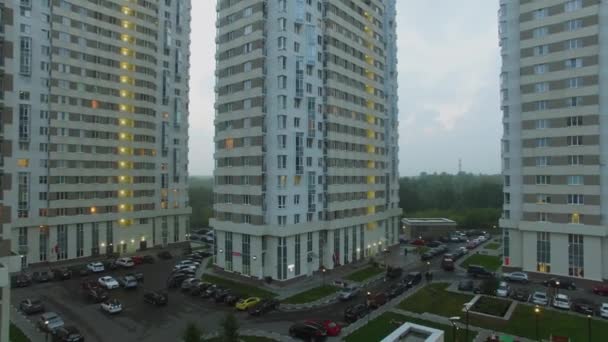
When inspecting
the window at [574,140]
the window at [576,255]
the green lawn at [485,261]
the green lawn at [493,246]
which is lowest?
the green lawn at [493,246]

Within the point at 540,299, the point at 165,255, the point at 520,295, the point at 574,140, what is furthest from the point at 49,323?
the point at 574,140

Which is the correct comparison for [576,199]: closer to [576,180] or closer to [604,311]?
[576,180]

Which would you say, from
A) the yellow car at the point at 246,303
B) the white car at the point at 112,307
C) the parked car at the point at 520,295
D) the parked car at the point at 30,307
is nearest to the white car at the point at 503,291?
the parked car at the point at 520,295

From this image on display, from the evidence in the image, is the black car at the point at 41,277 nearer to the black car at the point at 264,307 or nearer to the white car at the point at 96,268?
the white car at the point at 96,268

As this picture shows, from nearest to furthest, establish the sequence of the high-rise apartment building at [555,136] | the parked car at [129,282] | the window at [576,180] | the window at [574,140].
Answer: the parked car at [129,282]
the high-rise apartment building at [555,136]
the window at [576,180]
the window at [574,140]

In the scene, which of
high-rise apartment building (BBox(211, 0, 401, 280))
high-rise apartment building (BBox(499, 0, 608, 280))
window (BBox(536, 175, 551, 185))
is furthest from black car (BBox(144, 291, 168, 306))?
window (BBox(536, 175, 551, 185))
